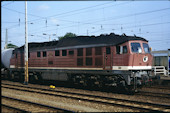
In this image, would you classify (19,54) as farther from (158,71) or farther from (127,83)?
(158,71)

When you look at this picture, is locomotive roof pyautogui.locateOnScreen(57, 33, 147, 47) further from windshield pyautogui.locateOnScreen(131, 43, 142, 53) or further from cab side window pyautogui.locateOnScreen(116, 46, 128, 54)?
windshield pyautogui.locateOnScreen(131, 43, 142, 53)

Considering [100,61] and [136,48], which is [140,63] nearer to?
[136,48]

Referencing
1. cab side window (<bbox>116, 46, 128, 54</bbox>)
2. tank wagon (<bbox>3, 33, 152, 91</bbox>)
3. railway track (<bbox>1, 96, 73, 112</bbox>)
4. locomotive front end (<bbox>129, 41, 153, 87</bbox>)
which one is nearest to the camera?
railway track (<bbox>1, 96, 73, 112</bbox>)

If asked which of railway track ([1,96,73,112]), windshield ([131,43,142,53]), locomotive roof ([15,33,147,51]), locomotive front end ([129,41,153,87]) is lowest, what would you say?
railway track ([1,96,73,112])

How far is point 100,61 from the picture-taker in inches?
612

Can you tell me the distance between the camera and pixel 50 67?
19797mm

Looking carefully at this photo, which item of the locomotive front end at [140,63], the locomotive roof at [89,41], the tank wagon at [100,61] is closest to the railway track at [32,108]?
the tank wagon at [100,61]

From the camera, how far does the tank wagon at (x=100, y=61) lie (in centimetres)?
1427

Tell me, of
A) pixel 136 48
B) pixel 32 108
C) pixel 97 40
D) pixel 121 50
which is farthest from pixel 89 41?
pixel 32 108

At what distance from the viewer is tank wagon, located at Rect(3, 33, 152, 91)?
1427cm

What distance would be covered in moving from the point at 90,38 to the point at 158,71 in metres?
15.9

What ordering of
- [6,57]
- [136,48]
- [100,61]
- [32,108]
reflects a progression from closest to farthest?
[32,108], [136,48], [100,61], [6,57]

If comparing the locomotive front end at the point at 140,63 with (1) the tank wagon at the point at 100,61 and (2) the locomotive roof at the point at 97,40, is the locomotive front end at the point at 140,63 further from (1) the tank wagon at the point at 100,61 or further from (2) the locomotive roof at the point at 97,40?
(2) the locomotive roof at the point at 97,40

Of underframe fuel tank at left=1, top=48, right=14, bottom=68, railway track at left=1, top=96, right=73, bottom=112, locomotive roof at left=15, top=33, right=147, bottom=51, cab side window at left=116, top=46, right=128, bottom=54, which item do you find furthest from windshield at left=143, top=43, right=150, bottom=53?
underframe fuel tank at left=1, top=48, right=14, bottom=68
